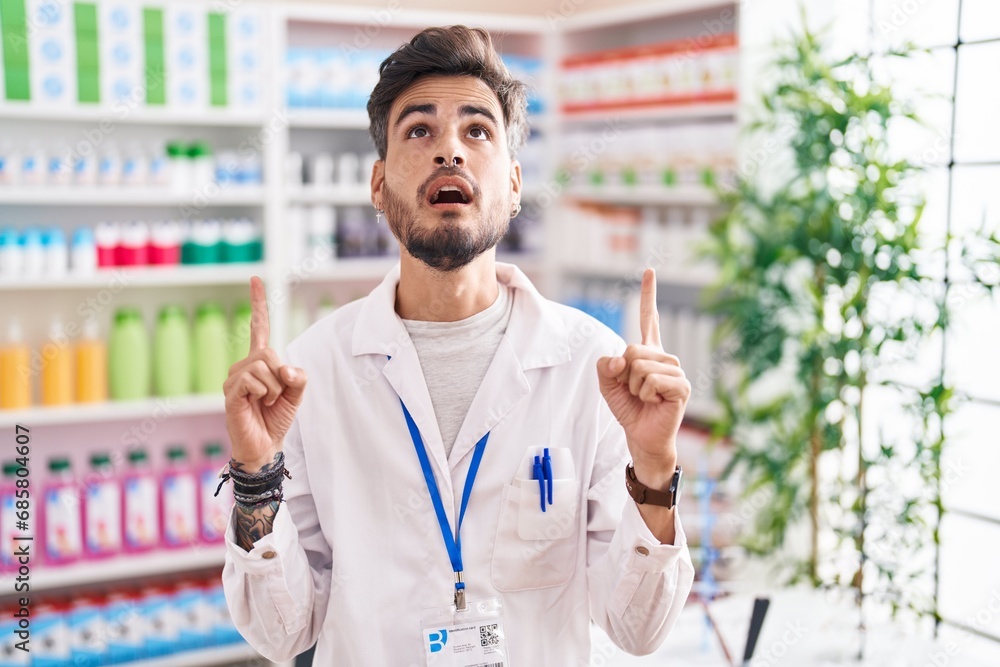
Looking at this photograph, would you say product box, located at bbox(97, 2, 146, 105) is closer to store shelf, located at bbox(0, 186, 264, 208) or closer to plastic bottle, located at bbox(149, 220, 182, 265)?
store shelf, located at bbox(0, 186, 264, 208)

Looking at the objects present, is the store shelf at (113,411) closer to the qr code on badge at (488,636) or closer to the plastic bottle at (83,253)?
the plastic bottle at (83,253)

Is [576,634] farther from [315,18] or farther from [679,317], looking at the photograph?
[315,18]

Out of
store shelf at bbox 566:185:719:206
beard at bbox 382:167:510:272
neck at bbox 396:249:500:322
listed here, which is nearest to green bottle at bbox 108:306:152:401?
store shelf at bbox 566:185:719:206

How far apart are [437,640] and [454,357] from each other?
465 millimetres

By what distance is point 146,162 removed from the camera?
3408mm

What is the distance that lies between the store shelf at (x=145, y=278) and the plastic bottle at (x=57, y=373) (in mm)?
228

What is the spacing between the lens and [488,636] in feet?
4.90

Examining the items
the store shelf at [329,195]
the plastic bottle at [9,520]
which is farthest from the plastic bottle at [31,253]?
the store shelf at [329,195]

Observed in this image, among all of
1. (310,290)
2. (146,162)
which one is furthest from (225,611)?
(146,162)

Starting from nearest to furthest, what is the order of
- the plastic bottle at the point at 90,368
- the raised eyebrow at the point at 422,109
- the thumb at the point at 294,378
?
1. the thumb at the point at 294,378
2. the raised eyebrow at the point at 422,109
3. the plastic bottle at the point at 90,368

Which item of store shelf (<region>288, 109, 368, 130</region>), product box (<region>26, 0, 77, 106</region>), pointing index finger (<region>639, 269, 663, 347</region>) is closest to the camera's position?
pointing index finger (<region>639, 269, 663, 347</region>)

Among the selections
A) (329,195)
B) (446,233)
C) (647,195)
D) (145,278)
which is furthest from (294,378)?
(647,195)

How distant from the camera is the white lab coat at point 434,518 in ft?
4.91

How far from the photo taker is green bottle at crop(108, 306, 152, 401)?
11.0 ft
